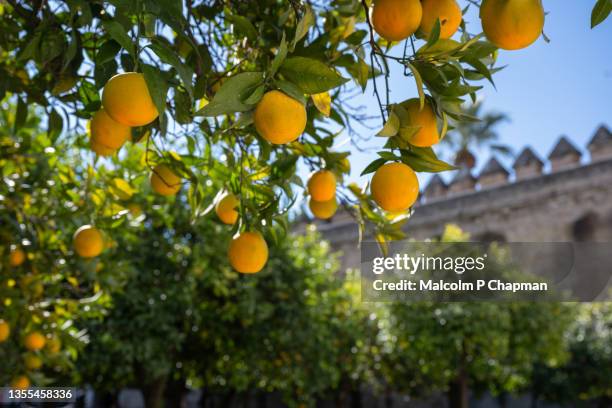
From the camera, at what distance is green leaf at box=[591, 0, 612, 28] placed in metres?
0.92

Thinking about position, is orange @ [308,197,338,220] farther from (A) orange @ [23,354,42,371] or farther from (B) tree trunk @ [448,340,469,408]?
(B) tree trunk @ [448,340,469,408]

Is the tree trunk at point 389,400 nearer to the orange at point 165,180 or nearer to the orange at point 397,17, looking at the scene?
the orange at point 165,180

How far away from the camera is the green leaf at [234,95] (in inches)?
35.3

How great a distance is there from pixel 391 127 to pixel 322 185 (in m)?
0.52

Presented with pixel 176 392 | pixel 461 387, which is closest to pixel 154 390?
pixel 176 392

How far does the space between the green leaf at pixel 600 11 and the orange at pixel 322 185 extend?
0.74 m

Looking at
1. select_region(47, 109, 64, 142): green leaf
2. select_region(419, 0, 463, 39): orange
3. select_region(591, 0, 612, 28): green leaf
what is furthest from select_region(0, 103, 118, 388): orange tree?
select_region(591, 0, 612, 28): green leaf

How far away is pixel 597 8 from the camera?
3.03 feet

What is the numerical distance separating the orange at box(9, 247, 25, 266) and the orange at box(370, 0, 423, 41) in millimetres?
1939

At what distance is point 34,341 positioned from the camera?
2457mm

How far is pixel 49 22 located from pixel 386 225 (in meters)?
0.98

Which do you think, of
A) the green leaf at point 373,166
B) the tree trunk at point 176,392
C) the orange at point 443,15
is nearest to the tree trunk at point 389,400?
the tree trunk at point 176,392

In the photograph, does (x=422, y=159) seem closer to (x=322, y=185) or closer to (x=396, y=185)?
(x=396, y=185)

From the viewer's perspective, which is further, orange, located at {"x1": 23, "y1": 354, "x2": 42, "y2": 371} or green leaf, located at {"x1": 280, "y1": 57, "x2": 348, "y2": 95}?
orange, located at {"x1": 23, "y1": 354, "x2": 42, "y2": 371}
